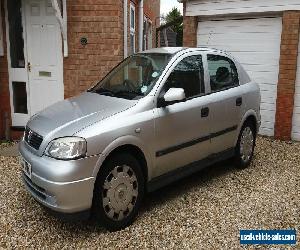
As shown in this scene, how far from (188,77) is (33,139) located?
6.64 feet

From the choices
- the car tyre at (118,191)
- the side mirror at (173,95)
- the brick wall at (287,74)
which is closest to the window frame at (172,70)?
the side mirror at (173,95)

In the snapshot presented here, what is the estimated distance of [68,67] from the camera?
280 inches

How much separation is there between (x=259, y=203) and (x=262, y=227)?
2.01ft

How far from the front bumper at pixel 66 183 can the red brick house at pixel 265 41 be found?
214 inches

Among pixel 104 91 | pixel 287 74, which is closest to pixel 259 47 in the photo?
pixel 287 74

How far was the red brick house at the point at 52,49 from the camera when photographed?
6871 millimetres

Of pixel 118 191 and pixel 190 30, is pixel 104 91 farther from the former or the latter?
pixel 190 30

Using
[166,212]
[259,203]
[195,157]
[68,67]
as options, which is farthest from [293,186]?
[68,67]

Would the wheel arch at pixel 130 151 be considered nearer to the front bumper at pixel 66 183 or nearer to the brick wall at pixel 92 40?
the front bumper at pixel 66 183

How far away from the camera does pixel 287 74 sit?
7.34 metres

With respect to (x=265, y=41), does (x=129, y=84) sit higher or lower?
lower

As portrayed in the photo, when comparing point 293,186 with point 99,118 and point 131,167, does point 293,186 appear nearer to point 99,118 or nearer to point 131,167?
point 131,167

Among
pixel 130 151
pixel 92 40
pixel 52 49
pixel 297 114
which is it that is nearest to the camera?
pixel 130 151

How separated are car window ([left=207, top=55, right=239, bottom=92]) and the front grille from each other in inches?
94.4
